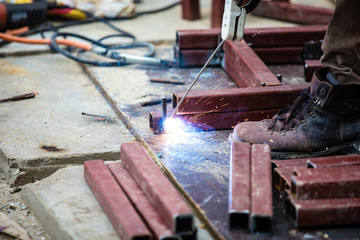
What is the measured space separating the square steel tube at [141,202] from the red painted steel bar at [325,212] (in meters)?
0.48

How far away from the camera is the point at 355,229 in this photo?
2215mm

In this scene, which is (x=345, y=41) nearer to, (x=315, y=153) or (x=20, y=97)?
(x=315, y=153)

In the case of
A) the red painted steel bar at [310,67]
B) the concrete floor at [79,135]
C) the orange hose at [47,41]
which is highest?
the orange hose at [47,41]

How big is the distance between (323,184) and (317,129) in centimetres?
55

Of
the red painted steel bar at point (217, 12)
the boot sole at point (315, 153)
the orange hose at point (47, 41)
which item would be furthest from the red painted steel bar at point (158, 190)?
the red painted steel bar at point (217, 12)

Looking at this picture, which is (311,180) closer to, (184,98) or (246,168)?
(246,168)

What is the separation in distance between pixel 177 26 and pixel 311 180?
323cm

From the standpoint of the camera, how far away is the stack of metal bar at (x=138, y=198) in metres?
2.06

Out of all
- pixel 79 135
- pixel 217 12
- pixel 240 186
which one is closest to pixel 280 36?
pixel 217 12

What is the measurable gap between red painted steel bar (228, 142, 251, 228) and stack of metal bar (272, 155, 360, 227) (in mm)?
176

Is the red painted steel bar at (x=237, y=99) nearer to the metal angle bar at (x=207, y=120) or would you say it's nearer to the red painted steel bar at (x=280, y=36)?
the metal angle bar at (x=207, y=120)

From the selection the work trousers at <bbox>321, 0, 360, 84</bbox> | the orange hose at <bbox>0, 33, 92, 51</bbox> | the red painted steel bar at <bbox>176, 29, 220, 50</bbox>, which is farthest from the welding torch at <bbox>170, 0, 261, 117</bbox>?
the orange hose at <bbox>0, 33, 92, 51</bbox>

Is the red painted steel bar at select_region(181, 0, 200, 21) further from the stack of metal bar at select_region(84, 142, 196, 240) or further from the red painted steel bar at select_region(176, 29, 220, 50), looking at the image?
the stack of metal bar at select_region(84, 142, 196, 240)

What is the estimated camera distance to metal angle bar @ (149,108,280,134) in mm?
3000
